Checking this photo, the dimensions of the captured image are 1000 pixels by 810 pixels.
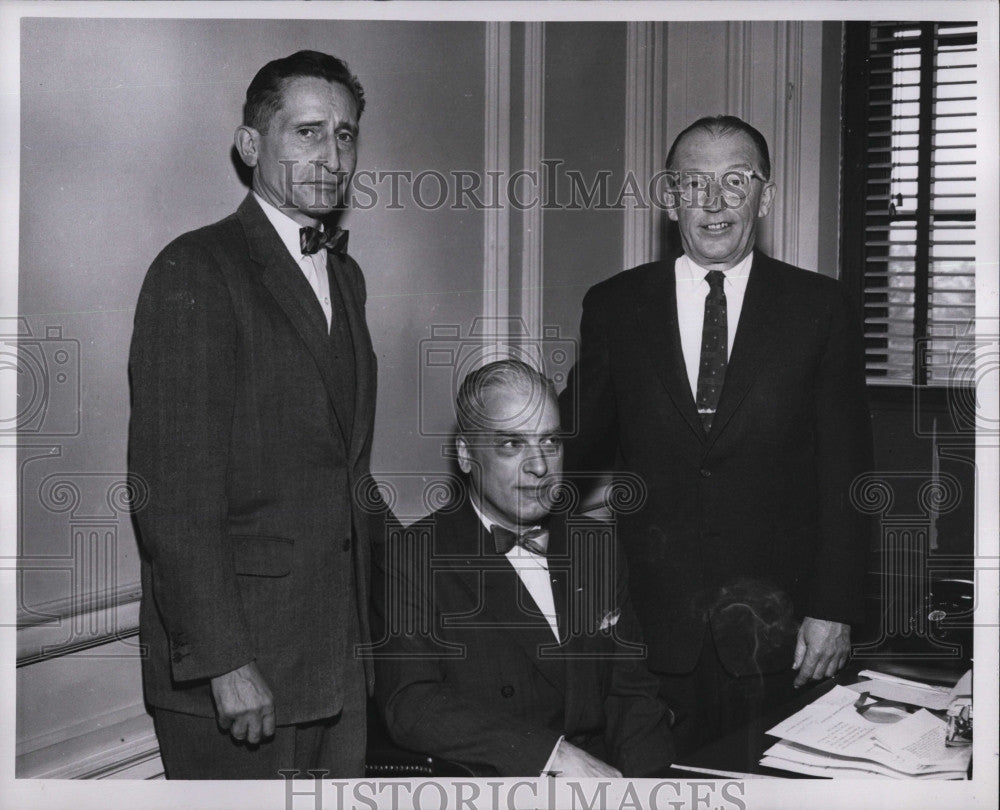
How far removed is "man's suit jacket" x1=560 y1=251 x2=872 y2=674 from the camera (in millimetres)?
2326

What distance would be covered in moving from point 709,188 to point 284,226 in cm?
93

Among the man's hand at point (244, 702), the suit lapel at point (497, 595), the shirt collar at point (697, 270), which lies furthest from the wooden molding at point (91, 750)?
the shirt collar at point (697, 270)

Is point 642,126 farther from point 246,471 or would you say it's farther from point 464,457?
point 246,471

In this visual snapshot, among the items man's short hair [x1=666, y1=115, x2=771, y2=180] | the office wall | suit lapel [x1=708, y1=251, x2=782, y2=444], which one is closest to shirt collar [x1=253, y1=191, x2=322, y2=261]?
the office wall

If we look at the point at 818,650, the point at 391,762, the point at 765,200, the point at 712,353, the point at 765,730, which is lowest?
the point at 391,762

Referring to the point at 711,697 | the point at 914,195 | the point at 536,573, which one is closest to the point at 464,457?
the point at 536,573

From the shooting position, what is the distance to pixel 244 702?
2.04 m

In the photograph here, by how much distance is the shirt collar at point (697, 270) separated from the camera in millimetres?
2357

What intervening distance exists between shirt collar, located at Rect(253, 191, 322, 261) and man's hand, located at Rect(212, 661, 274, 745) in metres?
0.83

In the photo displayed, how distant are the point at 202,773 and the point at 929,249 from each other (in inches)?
78.3

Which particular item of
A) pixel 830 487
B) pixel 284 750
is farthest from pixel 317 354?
pixel 830 487

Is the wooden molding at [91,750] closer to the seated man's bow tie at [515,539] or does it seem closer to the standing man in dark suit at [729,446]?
the seated man's bow tie at [515,539]

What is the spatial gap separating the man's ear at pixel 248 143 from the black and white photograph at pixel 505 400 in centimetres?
1

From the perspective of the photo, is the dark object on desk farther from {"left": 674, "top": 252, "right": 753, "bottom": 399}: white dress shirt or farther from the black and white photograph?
{"left": 674, "top": 252, "right": 753, "bottom": 399}: white dress shirt
